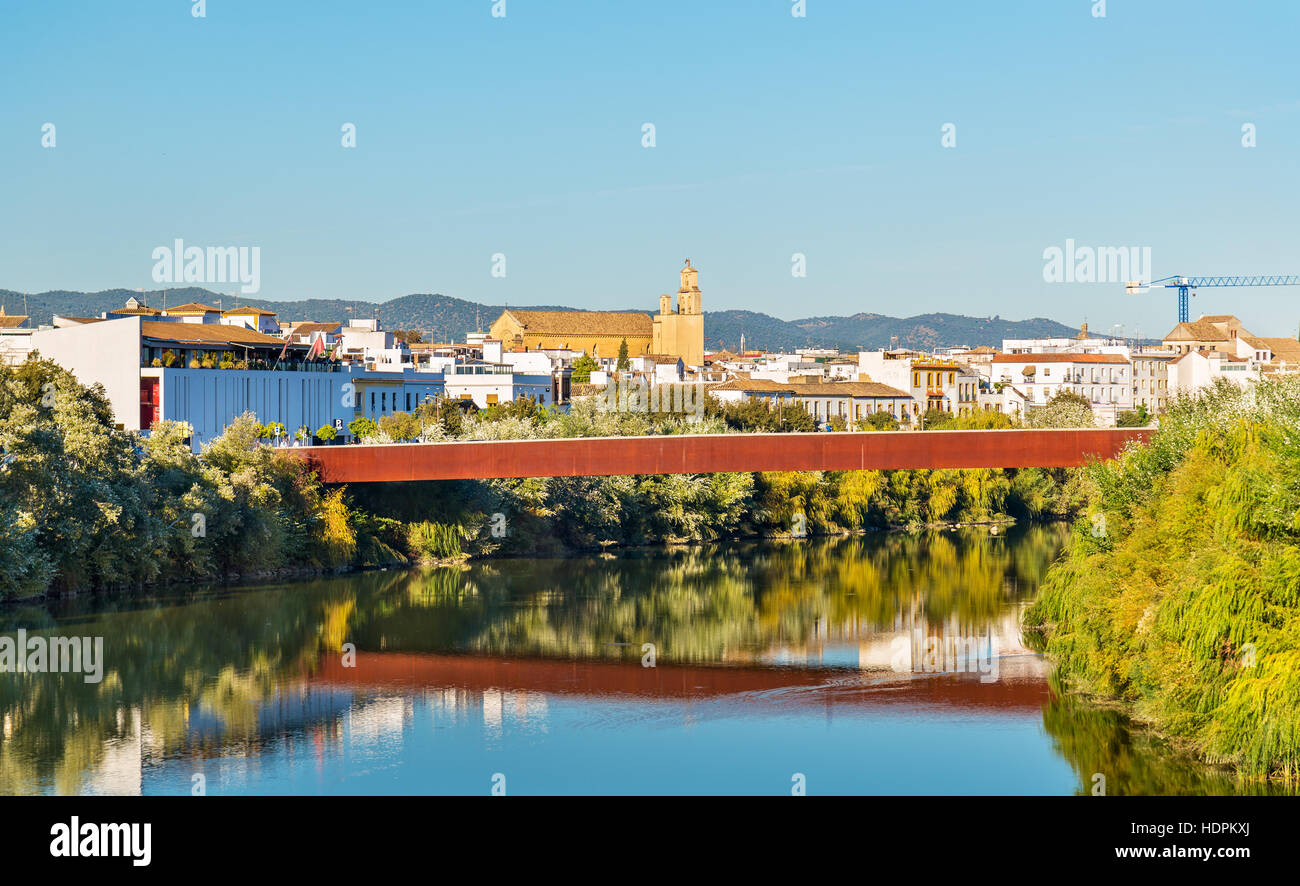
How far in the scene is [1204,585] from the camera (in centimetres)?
2256

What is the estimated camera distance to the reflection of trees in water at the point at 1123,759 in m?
22.0

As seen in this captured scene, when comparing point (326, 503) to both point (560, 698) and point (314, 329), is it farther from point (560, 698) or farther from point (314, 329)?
point (314, 329)

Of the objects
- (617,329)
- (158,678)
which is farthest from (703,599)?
(617,329)

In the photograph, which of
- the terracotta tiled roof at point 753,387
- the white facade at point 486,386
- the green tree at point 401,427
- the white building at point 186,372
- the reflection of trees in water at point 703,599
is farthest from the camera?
the terracotta tiled roof at point 753,387

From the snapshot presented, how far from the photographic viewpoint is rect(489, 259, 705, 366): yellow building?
170 metres

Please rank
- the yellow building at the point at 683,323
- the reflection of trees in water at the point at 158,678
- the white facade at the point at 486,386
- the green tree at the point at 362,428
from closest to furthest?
1. the reflection of trees in water at the point at 158,678
2. the green tree at the point at 362,428
3. the white facade at the point at 486,386
4. the yellow building at the point at 683,323

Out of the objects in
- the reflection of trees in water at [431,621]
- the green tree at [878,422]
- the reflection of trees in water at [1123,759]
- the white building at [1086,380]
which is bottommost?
the reflection of trees in water at [1123,759]

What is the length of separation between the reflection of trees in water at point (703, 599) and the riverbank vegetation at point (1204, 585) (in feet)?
29.0

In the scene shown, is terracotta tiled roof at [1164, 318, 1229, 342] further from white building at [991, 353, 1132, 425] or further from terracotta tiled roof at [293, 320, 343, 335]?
terracotta tiled roof at [293, 320, 343, 335]

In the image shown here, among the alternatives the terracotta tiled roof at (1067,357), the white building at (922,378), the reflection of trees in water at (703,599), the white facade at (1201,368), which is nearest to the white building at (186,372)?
the reflection of trees in water at (703,599)

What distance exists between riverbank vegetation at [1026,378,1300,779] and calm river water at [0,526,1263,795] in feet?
3.15

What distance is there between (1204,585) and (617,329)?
15613cm

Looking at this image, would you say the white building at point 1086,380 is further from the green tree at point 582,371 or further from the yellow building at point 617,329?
the yellow building at point 617,329
